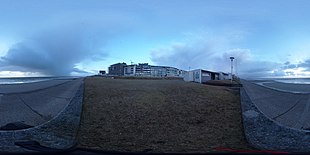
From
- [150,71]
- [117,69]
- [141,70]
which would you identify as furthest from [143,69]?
[117,69]

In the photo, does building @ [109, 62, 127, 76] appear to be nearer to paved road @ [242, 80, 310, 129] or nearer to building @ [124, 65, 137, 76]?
building @ [124, 65, 137, 76]

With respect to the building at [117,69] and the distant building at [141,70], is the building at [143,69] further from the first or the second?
the building at [117,69]

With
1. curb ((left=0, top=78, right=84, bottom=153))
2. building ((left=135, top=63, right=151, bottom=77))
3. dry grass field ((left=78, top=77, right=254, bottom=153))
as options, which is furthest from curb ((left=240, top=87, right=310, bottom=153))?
building ((left=135, top=63, right=151, bottom=77))

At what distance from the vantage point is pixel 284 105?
5676mm

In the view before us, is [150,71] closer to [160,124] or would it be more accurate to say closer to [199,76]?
[199,76]

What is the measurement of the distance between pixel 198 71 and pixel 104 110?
24633 millimetres

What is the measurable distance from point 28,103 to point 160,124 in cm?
390

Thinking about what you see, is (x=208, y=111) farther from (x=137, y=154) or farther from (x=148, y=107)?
(x=137, y=154)

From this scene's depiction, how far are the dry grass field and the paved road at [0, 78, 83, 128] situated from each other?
1094mm

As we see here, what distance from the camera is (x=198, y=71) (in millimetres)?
32719

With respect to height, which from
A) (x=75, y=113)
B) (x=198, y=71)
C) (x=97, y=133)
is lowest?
(x=97, y=133)

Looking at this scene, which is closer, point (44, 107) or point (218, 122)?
point (44, 107)

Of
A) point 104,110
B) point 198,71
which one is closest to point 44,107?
point 104,110

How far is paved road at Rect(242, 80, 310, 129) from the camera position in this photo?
5293mm
